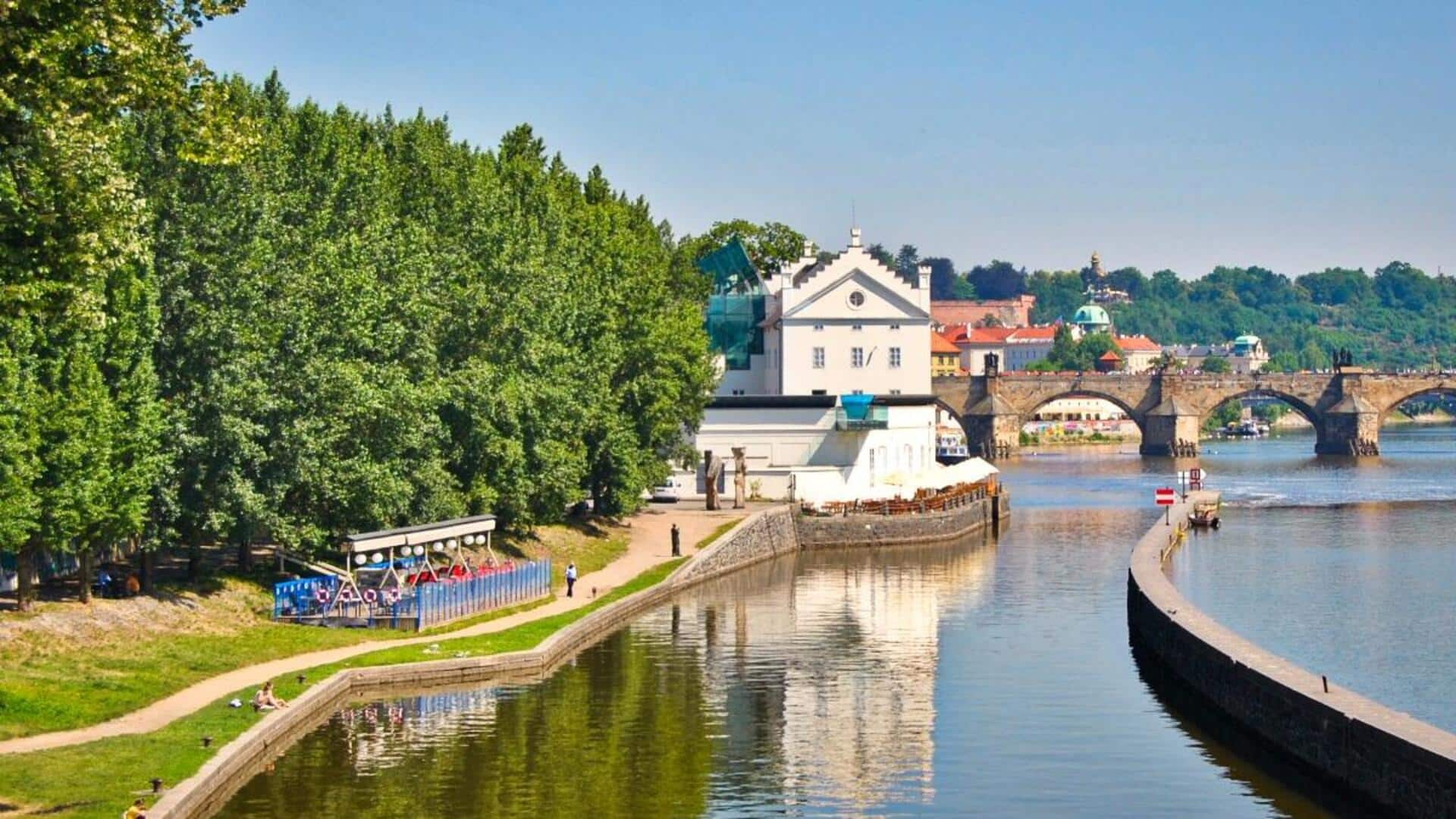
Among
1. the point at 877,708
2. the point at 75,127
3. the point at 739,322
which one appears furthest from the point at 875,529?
the point at 75,127

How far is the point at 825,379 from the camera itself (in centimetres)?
12238

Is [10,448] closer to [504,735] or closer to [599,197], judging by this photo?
[504,735]

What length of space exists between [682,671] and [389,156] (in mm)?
35351

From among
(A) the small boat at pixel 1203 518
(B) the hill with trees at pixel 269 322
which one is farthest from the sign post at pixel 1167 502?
(B) the hill with trees at pixel 269 322

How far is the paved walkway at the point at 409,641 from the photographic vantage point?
45188mm

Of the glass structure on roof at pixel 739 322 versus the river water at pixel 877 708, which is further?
the glass structure on roof at pixel 739 322

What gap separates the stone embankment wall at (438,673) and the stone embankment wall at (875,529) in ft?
12.9

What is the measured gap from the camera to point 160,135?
63.0 meters

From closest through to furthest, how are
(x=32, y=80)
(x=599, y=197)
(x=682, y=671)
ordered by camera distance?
1. (x=32, y=80)
2. (x=682, y=671)
3. (x=599, y=197)

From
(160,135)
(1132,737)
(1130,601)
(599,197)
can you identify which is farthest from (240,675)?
(599,197)

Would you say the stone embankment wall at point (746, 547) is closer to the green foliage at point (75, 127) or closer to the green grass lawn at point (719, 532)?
the green grass lawn at point (719, 532)

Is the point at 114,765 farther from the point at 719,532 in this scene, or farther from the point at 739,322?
the point at 739,322

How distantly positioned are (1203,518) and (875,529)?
20.7 metres

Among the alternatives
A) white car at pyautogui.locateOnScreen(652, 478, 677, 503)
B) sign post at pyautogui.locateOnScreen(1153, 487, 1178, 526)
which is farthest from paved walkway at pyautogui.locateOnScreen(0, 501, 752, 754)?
sign post at pyautogui.locateOnScreen(1153, 487, 1178, 526)
